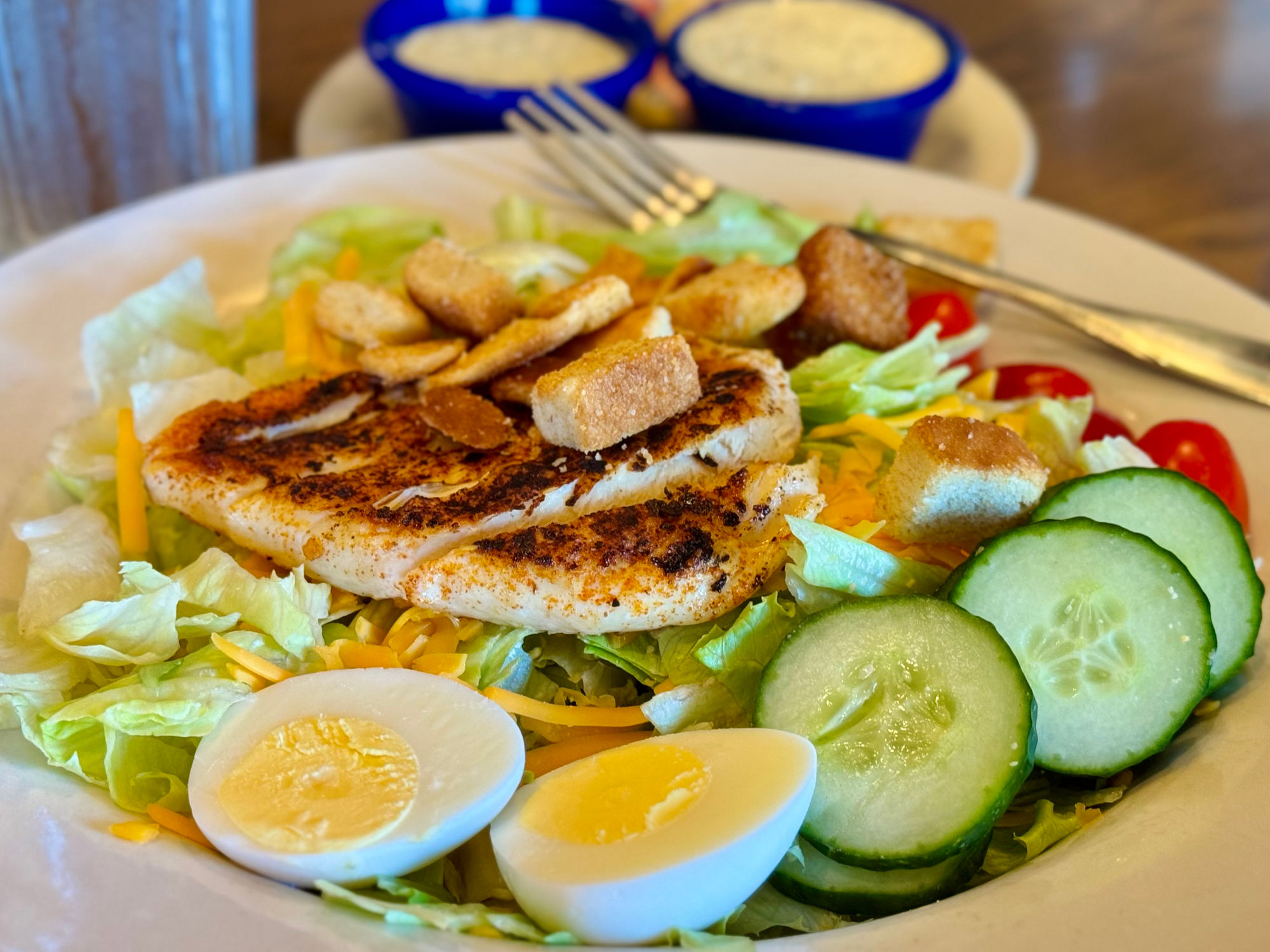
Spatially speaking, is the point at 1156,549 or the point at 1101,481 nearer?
the point at 1156,549

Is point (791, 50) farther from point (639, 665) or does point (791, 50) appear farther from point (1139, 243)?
point (639, 665)

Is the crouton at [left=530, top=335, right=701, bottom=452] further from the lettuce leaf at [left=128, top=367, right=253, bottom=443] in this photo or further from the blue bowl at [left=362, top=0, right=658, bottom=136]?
the blue bowl at [left=362, top=0, right=658, bottom=136]

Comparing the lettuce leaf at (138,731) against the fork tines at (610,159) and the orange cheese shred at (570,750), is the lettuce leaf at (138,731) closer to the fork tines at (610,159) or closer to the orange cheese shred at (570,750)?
the orange cheese shred at (570,750)

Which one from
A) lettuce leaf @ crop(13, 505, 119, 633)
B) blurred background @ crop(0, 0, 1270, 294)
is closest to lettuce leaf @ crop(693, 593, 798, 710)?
lettuce leaf @ crop(13, 505, 119, 633)

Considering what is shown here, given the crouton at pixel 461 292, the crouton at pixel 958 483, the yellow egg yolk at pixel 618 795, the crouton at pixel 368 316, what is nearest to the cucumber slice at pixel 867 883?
the yellow egg yolk at pixel 618 795

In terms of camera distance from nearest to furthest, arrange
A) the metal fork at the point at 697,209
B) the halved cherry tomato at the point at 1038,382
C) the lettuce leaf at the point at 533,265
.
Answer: the metal fork at the point at 697,209 → the halved cherry tomato at the point at 1038,382 → the lettuce leaf at the point at 533,265

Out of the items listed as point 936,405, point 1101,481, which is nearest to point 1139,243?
point 936,405
